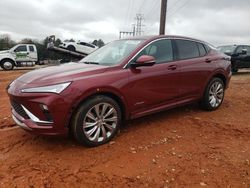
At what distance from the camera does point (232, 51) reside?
15219 mm

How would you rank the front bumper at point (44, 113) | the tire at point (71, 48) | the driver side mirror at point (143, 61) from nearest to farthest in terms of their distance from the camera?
the front bumper at point (44, 113), the driver side mirror at point (143, 61), the tire at point (71, 48)

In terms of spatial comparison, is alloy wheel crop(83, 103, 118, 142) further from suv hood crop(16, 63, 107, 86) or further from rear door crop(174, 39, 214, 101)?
rear door crop(174, 39, 214, 101)

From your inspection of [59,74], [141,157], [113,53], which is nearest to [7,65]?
[113,53]

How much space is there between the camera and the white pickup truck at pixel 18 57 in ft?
66.7

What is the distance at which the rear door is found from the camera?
17.9 feet

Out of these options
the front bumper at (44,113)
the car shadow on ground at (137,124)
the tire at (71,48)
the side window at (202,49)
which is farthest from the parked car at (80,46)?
the front bumper at (44,113)

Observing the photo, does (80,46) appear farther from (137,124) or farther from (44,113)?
(44,113)

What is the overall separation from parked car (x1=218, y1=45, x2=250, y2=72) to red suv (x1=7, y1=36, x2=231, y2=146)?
983cm

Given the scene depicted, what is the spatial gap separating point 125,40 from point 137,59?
945 mm

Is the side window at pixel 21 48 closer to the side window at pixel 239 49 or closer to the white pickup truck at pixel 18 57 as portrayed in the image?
the white pickup truck at pixel 18 57

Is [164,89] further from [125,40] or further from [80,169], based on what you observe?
[80,169]

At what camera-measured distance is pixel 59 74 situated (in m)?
4.14

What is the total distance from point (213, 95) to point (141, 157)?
2992 millimetres

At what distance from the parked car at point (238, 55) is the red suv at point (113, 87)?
983cm
